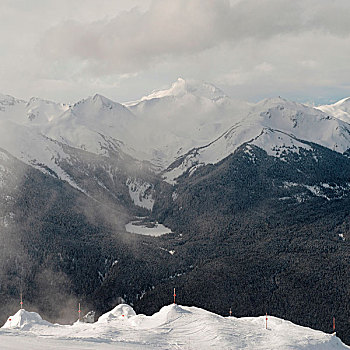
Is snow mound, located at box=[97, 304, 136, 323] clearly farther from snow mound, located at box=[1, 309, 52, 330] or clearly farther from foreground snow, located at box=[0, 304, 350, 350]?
snow mound, located at box=[1, 309, 52, 330]

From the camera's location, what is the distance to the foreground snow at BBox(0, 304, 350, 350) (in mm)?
113375

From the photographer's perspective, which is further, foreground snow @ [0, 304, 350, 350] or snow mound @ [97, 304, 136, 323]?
snow mound @ [97, 304, 136, 323]

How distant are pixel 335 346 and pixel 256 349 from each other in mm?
27228

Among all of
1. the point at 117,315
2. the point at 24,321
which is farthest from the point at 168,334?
the point at 24,321

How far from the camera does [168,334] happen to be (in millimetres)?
130500

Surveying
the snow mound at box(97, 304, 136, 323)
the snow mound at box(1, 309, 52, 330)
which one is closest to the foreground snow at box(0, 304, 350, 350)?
the snow mound at box(1, 309, 52, 330)

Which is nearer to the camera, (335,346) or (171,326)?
(335,346)

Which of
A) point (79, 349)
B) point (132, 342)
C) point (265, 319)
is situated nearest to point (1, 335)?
point (79, 349)

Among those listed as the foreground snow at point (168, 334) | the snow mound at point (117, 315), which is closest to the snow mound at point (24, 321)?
the foreground snow at point (168, 334)

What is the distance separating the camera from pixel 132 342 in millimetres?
117812

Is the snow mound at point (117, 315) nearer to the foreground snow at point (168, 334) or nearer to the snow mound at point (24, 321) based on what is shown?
the foreground snow at point (168, 334)

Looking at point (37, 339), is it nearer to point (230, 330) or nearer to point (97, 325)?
point (97, 325)

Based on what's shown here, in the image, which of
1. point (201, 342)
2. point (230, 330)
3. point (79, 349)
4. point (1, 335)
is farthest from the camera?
point (230, 330)

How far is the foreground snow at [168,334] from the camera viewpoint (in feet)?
372
